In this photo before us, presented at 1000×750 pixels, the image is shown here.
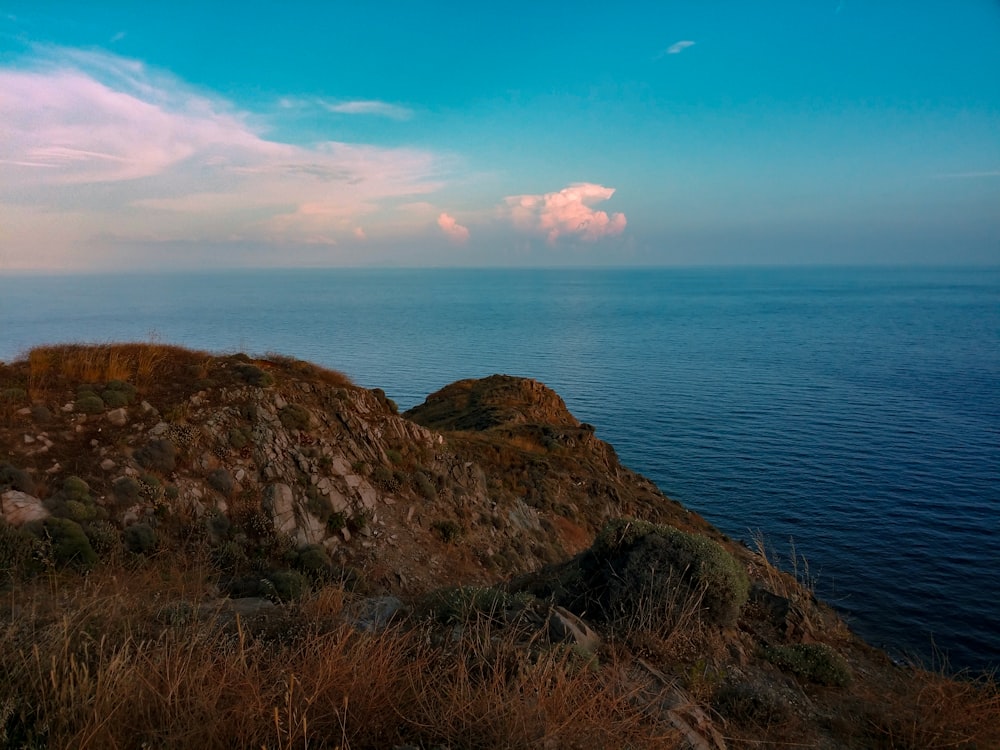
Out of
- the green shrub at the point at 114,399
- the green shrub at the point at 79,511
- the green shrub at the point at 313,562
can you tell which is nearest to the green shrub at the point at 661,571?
the green shrub at the point at 313,562

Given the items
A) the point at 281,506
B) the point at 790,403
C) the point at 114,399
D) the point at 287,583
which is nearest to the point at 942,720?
the point at 287,583

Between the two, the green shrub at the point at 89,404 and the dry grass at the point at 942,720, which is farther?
the green shrub at the point at 89,404

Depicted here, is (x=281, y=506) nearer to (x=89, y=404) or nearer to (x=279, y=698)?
(x=89, y=404)

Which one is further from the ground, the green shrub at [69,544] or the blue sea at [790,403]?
the green shrub at [69,544]

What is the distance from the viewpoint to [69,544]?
10.9m

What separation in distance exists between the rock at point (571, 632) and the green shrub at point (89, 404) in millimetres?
13451

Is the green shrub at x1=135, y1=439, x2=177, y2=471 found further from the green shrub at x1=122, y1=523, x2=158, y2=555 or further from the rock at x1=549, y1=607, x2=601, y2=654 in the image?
the rock at x1=549, y1=607, x2=601, y2=654

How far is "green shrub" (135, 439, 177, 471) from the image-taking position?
14.5 meters

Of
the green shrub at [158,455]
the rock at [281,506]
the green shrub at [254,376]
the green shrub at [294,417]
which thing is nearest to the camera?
the green shrub at [158,455]

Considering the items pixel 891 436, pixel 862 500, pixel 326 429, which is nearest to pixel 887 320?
pixel 891 436

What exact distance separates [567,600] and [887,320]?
454ft

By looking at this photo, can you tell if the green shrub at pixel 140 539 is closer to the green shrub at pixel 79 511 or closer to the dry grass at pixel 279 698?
the green shrub at pixel 79 511

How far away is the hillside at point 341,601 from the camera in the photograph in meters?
4.57

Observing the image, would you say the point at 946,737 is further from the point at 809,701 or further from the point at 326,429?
the point at 326,429
